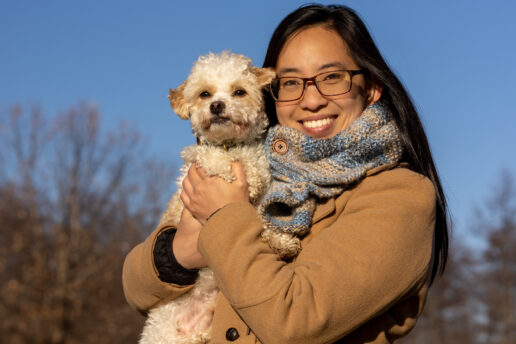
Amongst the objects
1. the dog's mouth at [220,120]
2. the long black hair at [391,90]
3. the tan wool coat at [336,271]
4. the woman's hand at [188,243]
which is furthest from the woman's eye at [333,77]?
the woman's hand at [188,243]

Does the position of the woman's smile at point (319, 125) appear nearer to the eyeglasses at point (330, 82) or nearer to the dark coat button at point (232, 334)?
the eyeglasses at point (330, 82)

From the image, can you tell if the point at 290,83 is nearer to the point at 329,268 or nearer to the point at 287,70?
the point at 287,70

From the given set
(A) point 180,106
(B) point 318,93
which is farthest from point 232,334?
(A) point 180,106

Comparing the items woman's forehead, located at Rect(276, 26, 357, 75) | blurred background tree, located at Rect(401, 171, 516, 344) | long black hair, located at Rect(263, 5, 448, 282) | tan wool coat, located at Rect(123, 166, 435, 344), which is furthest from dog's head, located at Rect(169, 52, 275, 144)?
blurred background tree, located at Rect(401, 171, 516, 344)

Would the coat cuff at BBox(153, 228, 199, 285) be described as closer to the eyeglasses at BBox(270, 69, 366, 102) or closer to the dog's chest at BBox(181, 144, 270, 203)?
the dog's chest at BBox(181, 144, 270, 203)

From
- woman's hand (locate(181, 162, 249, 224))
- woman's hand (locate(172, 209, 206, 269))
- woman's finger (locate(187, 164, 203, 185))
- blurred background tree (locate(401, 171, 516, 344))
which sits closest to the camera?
woman's hand (locate(181, 162, 249, 224))

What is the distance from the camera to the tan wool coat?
6.70ft

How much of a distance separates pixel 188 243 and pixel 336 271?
0.88 meters

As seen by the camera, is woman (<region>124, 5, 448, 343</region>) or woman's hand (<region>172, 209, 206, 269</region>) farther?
woman's hand (<region>172, 209, 206, 269</region>)

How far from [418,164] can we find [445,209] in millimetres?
328

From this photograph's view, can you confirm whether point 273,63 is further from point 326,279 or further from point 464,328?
point 464,328

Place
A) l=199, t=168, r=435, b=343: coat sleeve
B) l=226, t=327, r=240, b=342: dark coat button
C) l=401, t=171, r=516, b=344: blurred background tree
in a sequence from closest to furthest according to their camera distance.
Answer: l=199, t=168, r=435, b=343: coat sleeve, l=226, t=327, r=240, b=342: dark coat button, l=401, t=171, r=516, b=344: blurred background tree

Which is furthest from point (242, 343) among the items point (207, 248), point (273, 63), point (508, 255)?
point (508, 255)

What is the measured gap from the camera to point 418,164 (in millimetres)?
2754
